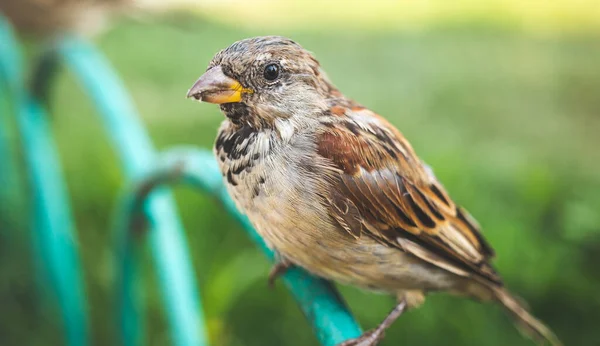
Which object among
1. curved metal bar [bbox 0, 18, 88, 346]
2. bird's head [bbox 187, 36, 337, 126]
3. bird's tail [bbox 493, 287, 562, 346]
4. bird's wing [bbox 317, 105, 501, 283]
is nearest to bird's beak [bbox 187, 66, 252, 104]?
bird's head [bbox 187, 36, 337, 126]

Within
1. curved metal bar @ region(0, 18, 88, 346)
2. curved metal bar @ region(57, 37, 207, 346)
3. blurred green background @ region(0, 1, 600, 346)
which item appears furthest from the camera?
curved metal bar @ region(0, 18, 88, 346)

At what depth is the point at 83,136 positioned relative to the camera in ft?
5.67

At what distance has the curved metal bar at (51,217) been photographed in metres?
1.33

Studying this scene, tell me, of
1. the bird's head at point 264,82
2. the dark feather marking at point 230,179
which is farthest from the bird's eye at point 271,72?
the dark feather marking at point 230,179

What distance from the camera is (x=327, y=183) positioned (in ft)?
1.81

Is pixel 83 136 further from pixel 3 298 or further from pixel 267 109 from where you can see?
pixel 267 109

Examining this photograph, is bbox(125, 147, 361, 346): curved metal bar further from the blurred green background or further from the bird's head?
the bird's head

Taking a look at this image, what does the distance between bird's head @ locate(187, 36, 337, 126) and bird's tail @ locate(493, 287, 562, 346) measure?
0.32 meters

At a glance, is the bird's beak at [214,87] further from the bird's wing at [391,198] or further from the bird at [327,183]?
the bird's wing at [391,198]

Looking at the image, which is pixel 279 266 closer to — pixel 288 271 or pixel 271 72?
pixel 288 271

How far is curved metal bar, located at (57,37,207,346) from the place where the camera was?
90 cm

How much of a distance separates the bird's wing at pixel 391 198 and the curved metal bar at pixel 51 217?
3.01 feet

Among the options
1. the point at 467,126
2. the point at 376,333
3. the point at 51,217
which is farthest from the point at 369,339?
the point at 51,217

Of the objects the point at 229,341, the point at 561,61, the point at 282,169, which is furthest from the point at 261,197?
the point at 229,341
